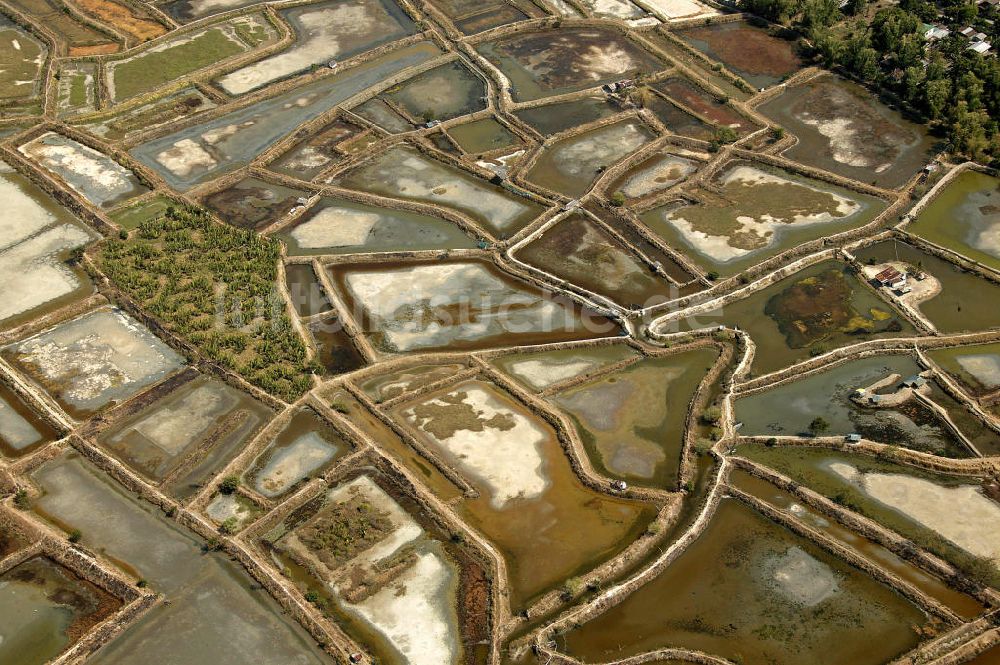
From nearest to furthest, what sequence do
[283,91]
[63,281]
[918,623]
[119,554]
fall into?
[918,623] → [119,554] → [63,281] → [283,91]

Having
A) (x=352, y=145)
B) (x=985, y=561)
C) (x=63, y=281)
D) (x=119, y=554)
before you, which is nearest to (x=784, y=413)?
(x=985, y=561)

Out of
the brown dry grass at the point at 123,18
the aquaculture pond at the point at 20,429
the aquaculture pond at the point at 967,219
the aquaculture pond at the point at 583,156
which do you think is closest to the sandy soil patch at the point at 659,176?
the aquaculture pond at the point at 583,156

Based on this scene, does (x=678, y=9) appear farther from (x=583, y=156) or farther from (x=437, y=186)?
(x=437, y=186)

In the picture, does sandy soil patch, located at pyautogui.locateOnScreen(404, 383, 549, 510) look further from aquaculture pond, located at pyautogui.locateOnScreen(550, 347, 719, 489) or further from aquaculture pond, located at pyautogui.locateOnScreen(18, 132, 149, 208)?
aquaculture pond, located at pyautogui.locateOnScreen(18, 132, 149, 208)

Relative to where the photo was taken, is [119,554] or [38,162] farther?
[38,162]

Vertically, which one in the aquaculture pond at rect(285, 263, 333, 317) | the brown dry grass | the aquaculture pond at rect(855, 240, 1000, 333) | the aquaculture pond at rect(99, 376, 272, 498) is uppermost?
the brown dry grass

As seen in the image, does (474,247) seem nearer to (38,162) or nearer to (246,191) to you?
(246,191)

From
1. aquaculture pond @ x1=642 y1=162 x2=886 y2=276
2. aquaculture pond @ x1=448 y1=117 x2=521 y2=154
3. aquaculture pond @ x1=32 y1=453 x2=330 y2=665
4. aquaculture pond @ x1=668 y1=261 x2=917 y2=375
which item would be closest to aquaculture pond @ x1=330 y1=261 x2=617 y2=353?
aquaculture pond @ x1=668 y1=261 x2=917 y2=375
